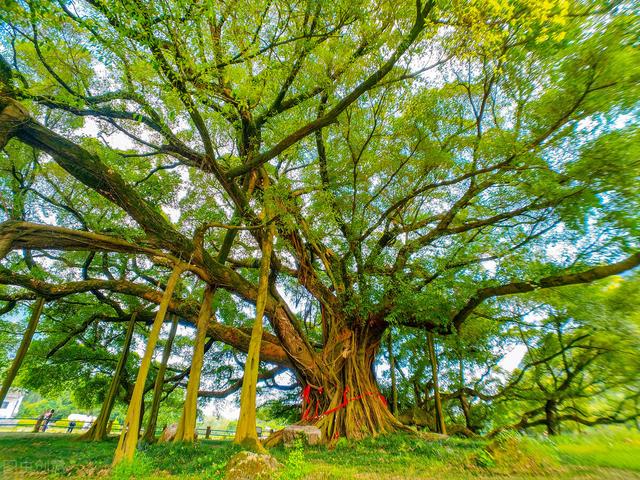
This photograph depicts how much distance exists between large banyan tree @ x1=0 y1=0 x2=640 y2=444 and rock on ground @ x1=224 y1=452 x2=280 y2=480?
1.91 meters

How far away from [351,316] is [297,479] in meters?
4.49

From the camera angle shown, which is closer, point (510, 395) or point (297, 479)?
point (297, 479)

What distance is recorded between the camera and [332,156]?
6613 mm

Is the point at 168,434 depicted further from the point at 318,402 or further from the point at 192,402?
the point at 318,402

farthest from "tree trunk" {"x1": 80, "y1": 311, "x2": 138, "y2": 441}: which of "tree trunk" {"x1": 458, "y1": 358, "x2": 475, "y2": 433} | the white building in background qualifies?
the white building in background

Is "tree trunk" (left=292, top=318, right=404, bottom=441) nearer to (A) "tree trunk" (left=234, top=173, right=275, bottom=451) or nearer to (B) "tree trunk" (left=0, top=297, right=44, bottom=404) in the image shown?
(A) "tree trunk" (left=234, top=173, right=275, bottom=451)

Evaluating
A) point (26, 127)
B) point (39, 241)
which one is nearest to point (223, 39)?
point (26, 127)

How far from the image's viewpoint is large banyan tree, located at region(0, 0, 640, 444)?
12.0 feet

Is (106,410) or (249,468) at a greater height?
(106,410)

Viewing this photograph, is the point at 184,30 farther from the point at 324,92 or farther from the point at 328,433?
the point at 328,433

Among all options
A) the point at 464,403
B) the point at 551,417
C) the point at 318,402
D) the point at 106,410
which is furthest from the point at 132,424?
the point at 551,417

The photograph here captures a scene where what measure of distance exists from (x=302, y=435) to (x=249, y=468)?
2.92 meters

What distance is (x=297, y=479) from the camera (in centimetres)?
258

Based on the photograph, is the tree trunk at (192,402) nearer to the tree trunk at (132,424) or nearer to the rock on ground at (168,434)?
the rock on ground at (168,434)
